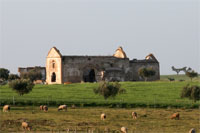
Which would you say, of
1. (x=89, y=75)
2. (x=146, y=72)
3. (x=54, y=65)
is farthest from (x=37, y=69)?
(x=146, y=72)

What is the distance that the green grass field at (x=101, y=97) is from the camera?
55.2 meters

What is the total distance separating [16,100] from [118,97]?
16.2m

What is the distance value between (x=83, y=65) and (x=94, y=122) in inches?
2178

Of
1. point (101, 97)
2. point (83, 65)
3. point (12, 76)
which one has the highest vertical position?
point (83, 65)

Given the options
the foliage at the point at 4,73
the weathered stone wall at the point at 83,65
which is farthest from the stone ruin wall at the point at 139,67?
the foliage at the point at 4,73

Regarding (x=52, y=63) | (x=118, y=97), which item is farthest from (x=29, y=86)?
(x=52, y=63)

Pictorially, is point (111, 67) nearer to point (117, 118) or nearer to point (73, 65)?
point (73, 65)

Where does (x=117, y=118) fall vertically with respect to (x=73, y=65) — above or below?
below

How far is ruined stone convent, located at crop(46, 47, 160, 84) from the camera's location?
9200 cm

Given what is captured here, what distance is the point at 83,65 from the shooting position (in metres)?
93.4

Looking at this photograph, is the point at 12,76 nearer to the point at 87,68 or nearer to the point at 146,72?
the point at 87,68

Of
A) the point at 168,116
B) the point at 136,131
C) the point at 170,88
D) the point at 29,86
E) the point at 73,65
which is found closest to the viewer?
the point at 136,131

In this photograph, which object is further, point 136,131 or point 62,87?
point 62,87

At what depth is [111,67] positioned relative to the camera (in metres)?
96.4
